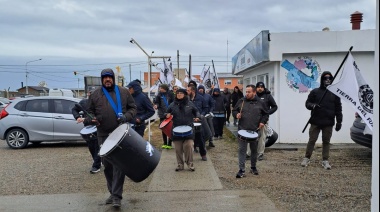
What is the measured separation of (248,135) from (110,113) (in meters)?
2.79

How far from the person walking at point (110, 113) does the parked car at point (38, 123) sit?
668cm

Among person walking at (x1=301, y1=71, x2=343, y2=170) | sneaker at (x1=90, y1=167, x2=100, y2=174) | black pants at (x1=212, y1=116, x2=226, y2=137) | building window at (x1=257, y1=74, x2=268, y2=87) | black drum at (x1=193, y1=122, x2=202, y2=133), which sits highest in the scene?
building window at (x1=257, y1=74, x2=268, y2=87)

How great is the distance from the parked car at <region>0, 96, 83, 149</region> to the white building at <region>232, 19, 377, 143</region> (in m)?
5.95

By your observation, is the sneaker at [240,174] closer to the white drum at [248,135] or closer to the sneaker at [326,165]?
the white drum at [248,135]

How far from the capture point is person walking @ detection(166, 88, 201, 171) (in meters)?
8.18

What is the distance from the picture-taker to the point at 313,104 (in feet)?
27.1

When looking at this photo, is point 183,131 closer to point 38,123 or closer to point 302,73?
point 302,73

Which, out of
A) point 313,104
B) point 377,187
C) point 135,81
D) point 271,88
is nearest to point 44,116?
point 135,81

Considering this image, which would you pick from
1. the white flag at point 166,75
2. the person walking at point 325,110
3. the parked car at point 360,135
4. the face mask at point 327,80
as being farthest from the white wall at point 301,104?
the white flag at point 166,75

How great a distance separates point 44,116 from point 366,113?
9.69 meters

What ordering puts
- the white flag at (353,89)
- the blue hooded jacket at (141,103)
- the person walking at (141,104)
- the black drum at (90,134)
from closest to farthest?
the white flag at (353,89) → the black drum at (90,134) → the person walking at (141,104) → the blue hooded jacket at (141,103)

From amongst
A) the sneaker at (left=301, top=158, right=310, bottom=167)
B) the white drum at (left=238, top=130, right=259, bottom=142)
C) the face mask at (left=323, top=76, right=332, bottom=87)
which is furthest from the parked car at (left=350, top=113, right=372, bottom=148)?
the white drum at (left=238, top=130, right=259, bottom=142)

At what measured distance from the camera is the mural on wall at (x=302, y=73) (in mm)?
11438

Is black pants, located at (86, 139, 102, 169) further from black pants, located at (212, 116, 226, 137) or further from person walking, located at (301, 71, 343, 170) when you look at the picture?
black pants, located at (212, 116, 226, 137)
